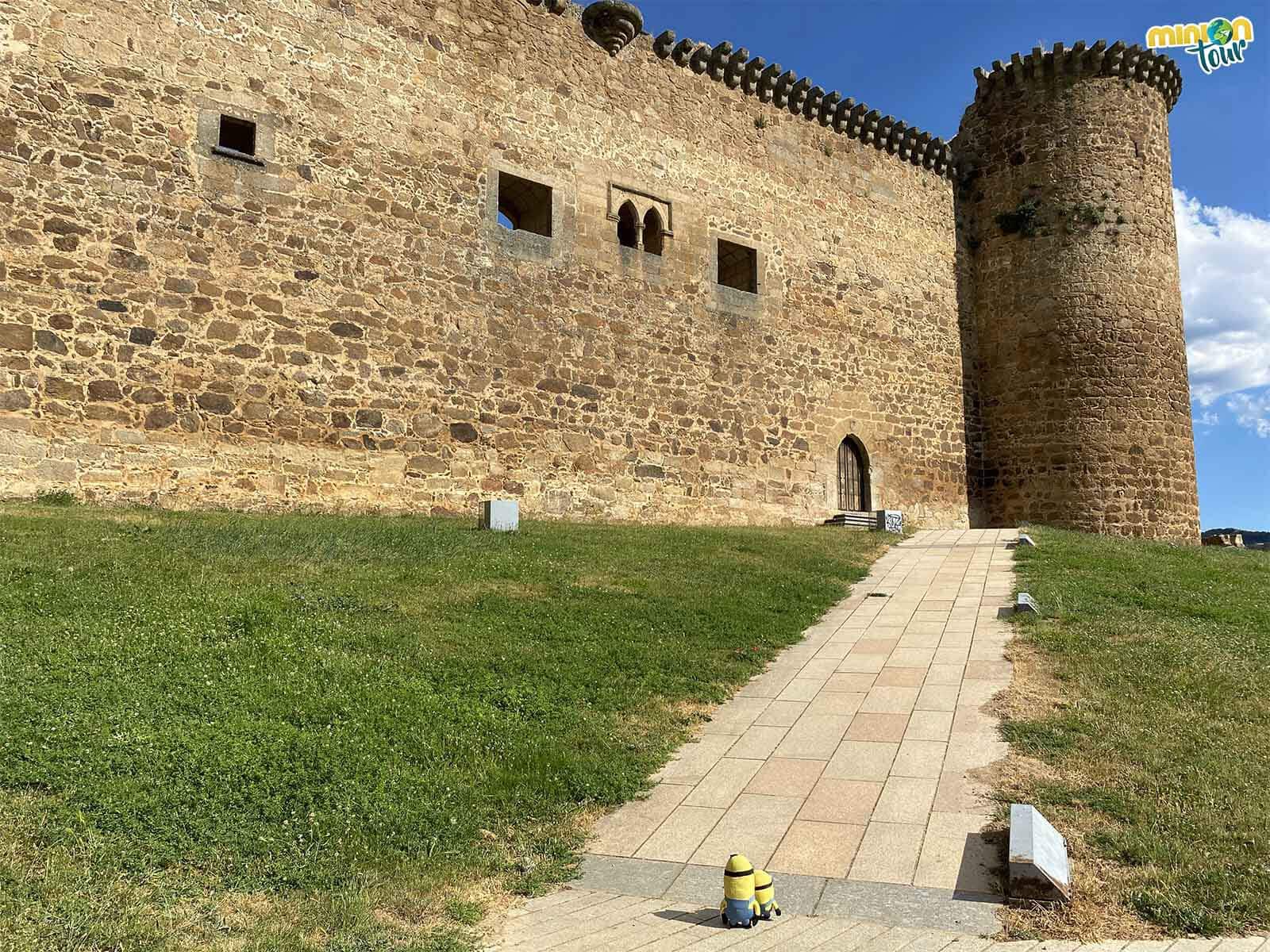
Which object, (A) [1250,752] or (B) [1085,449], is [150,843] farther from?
(B) [1085,449]

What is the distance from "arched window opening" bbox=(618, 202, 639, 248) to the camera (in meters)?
15.8

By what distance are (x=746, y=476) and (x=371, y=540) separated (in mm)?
8334

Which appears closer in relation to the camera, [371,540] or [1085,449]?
[371,540]

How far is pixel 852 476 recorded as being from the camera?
1842 centimetres

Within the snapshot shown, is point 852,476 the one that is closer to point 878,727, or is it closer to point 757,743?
point 878,727

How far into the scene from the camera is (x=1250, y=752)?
5.05 metres

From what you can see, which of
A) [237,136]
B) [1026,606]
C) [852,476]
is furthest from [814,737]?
[852,476]

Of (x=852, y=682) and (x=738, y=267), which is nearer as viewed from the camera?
(x=852, y=682)

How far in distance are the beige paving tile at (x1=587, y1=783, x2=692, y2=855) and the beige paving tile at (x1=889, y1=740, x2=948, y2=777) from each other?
1.24 m

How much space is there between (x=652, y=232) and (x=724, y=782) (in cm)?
1256

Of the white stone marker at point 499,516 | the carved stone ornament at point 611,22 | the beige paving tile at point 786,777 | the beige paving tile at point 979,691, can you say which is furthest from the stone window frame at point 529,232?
the beige paving tile at point 786,777

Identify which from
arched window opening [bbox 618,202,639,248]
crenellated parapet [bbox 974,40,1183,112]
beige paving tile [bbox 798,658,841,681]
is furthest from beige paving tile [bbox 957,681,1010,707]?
crenellated parapet [bbox 974,40,1183,112]

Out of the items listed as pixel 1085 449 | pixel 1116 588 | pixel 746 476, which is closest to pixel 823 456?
pixel 746 476

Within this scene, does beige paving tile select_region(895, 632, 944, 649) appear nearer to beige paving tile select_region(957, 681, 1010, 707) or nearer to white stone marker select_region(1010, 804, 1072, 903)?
beige paving tile select_region(957, 681, 1010, 707)
